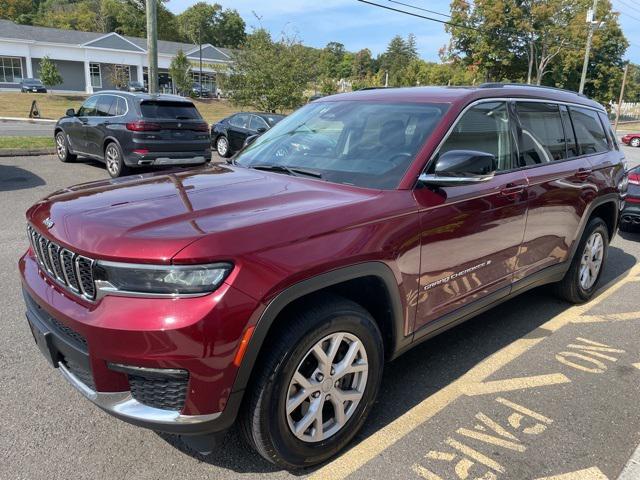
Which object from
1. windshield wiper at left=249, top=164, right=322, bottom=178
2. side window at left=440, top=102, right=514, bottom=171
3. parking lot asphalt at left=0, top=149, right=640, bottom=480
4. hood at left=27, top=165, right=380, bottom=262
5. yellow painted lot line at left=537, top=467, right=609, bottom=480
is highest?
side window at left=440, top=102, right=514, bottom=171

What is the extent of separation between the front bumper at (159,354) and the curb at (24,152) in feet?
38.9

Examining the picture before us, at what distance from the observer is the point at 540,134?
13.0 ft

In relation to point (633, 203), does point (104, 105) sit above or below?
above

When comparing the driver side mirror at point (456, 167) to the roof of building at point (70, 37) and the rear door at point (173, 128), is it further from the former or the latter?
the roof of building at point (70, 37)

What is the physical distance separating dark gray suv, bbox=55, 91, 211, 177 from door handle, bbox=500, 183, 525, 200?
826 centimetres

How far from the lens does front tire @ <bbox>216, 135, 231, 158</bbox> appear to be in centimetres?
1575

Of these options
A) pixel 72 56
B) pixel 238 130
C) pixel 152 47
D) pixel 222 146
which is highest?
pixel 72 56

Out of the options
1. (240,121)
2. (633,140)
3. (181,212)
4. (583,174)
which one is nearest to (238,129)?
(240,121)

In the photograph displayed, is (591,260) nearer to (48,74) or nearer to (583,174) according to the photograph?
(583,174)

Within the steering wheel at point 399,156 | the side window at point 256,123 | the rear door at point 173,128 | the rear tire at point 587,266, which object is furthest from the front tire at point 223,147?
the steering wheel at point 399,156

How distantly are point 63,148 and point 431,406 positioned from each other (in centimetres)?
1173

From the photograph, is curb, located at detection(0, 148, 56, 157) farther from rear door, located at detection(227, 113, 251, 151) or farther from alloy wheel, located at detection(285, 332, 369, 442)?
alloy wheel, located at detection(285, 332, 369, 442)

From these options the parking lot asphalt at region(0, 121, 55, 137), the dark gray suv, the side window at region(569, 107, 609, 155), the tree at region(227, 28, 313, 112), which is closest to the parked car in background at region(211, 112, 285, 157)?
the dark gray suv

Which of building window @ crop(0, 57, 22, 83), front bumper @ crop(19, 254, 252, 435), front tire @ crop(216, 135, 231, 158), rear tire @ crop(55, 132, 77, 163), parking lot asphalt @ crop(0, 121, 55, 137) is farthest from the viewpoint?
building window @ crop(0, 57, 22, 83)
